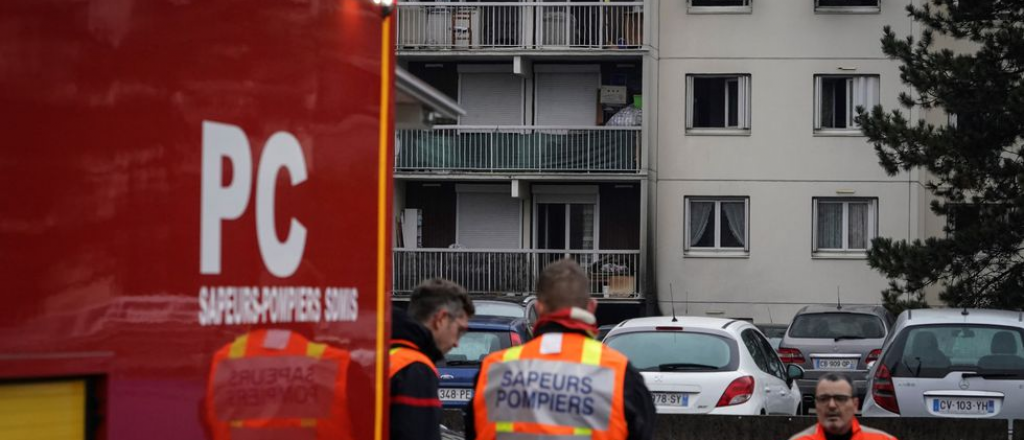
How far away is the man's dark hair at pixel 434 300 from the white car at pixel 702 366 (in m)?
8.72

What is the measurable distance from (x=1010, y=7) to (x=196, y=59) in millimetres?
27832

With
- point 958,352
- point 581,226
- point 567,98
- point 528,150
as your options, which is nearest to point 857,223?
point 581,226

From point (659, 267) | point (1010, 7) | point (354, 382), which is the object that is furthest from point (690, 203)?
point (354, 382)

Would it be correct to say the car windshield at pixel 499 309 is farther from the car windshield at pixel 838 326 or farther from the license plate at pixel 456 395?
the car windshield at pixel 838 326

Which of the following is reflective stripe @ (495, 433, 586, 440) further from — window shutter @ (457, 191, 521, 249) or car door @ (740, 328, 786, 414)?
window shutter @ (457, 191, 521, 249)

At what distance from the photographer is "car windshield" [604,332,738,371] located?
1453 cm

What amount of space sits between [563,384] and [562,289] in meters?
0.31

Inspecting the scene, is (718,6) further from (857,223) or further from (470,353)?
(470,353)

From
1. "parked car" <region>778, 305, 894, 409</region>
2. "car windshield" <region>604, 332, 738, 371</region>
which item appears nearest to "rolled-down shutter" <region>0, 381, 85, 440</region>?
"car windshield" <region>604, 332, 738, 371</region>

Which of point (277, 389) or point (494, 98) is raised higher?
point (494, 98)

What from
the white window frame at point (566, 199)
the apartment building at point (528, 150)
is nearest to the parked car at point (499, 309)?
the apartment building at point (528, 150)

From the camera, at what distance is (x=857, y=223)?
36.9m

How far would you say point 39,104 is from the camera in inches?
109

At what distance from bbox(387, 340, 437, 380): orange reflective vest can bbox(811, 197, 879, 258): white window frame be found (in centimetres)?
3213
